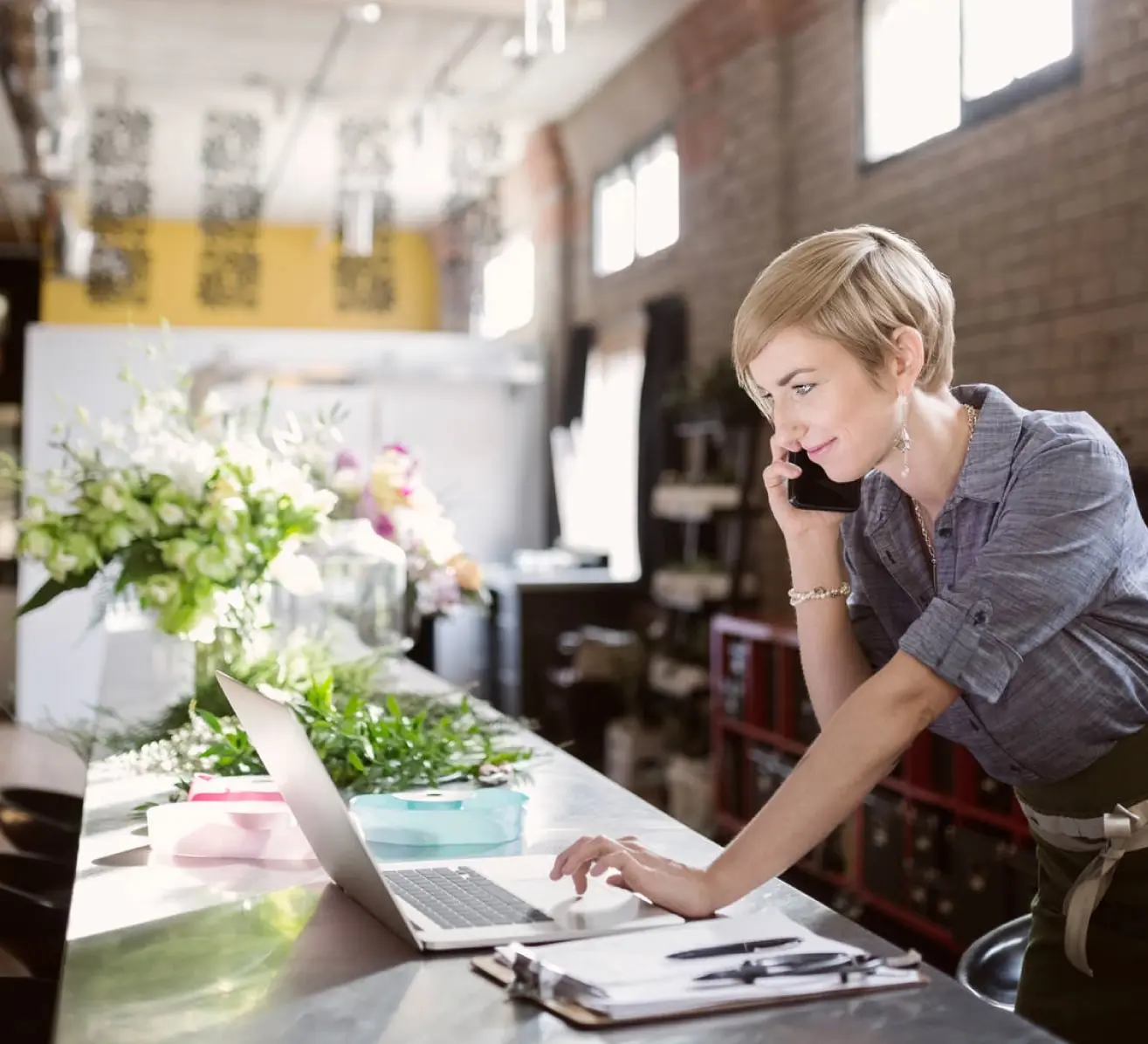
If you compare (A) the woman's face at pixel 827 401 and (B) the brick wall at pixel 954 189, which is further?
(B) the brick wall at pixel 954 189

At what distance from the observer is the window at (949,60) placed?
15.1 feet

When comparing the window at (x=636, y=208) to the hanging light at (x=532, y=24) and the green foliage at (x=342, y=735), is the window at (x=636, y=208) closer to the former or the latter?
the hanging light at (x=532, y=24)

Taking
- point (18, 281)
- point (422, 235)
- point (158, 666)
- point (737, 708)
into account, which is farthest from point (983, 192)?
point (18, 281)

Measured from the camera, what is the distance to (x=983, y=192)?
4.95 meters

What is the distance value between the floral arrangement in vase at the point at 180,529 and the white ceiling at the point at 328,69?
3.98 m

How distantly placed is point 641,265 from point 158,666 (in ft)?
18.6

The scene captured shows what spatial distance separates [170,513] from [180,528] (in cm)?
5

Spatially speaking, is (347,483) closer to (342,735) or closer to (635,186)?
(342,735)

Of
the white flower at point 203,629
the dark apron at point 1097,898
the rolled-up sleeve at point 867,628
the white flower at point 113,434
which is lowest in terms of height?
the dark apron at point 1097,898

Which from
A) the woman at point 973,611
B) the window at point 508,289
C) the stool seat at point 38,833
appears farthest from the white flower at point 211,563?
the window at point 508,289

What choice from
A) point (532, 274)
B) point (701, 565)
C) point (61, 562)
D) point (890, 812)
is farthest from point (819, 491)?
point (532, 274)

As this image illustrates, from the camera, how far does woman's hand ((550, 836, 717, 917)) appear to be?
1476 millimetres

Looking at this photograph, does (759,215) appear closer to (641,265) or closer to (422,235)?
(641,265)

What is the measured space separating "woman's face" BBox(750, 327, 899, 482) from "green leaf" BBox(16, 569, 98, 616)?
149 centimetres
